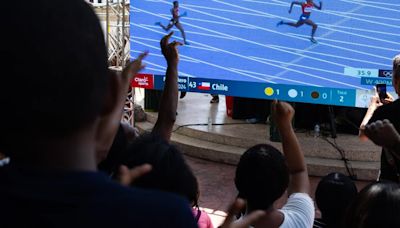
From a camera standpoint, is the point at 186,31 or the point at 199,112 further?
the point at 199,112

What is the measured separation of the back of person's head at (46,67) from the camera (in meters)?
0.69

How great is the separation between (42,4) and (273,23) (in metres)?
5.46

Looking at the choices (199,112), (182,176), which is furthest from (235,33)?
(182,176)

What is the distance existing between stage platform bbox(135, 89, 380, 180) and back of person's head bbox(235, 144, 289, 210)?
499cm

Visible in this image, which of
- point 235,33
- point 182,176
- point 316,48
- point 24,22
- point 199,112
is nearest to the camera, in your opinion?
point 24,22

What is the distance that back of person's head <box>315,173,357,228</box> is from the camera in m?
2.27

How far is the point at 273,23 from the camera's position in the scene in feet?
19.5

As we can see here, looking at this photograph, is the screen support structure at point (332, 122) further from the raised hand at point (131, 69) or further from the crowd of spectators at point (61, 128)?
the crowd of spectators at point (61, 128)

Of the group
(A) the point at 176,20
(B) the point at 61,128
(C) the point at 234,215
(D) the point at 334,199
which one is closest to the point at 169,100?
(D) the point at 334,199

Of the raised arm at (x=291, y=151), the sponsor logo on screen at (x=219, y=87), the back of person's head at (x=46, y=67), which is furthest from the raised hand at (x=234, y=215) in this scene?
the sponsor logo on screen at (x=219, y=87)

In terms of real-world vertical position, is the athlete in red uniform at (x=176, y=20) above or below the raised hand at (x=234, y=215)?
above

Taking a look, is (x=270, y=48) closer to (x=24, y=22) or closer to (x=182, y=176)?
(x=182, y=176)

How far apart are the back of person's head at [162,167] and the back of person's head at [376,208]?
20.6 inches

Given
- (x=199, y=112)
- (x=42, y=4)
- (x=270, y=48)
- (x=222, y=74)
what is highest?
(x=42, y=4)
